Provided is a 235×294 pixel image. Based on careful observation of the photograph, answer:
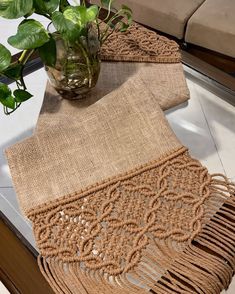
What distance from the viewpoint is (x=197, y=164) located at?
2.84ft

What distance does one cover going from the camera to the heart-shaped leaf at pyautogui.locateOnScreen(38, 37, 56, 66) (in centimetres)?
81

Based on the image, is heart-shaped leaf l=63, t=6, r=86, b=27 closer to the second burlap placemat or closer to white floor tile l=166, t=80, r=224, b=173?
the second burlap placemat

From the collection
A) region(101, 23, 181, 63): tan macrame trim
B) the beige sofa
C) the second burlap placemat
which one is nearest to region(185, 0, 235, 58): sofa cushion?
the beige sofa

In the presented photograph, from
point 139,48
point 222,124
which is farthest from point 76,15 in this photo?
point 222,124

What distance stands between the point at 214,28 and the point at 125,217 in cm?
95

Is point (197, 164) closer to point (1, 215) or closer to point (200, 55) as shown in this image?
point (1, 215)

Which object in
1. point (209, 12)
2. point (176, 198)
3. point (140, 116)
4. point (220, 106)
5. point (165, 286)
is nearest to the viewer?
point (165, 286)

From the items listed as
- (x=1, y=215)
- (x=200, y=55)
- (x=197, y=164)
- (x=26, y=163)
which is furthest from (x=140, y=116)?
(x=200, y=55)

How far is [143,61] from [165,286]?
0.63 metres

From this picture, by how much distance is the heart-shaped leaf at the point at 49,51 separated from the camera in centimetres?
81

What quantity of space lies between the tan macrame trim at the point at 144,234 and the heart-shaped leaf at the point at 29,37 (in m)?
0.31

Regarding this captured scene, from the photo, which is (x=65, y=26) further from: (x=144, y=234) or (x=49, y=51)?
(x=144, y=234)

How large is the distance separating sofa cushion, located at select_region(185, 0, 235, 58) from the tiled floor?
1.30 ft

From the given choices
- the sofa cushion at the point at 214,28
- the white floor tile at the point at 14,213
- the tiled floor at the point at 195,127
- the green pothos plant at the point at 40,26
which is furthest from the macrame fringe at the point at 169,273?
the sofa cushion at the point at 214,28
